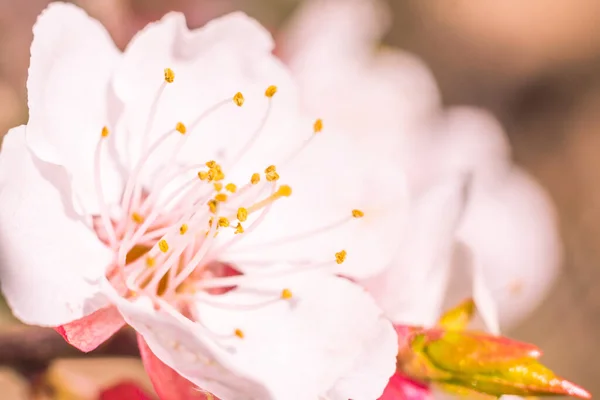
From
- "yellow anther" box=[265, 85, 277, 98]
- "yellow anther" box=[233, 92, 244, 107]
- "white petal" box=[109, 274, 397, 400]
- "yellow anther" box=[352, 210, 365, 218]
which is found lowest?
"white petal" box=[109, 274, 397, 400]

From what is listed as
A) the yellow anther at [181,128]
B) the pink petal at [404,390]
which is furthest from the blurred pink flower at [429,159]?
the yellow anther at [181,128]

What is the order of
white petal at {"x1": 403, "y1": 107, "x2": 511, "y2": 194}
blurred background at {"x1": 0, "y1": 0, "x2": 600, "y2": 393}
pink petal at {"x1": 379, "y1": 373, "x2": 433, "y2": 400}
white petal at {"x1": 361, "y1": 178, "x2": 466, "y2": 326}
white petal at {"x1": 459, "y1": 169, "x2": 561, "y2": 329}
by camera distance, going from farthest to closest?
blurred background at {"x1": 0, "y1": 0, "x2": 600, "y2": 393} → white petal at {"x1": 403, "y1": 107, "x2": 511, "y2": 194} → white petal at {"x1": 459, "y1": 169, "x2": 561, "y2": 329} → white petal at {"x1": 361, "y1": 178, "x2": 466, "y2": 326} → pink petal at {"x1": 379, "y1": 373, "x2": 433, "y2": 400}

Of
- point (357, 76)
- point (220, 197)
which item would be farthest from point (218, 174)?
point (357, 76)

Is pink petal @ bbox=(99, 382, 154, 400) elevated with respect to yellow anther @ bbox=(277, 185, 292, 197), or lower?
lower

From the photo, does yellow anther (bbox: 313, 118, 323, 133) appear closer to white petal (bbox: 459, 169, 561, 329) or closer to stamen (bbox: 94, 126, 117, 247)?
stamen (bbox: 94, 126, 117, 247)

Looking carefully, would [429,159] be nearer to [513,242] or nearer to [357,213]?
[513,242]

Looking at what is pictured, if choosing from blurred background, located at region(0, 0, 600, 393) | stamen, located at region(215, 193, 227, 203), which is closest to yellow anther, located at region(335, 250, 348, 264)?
stamen, located at region(215, 193, 227, 203)
